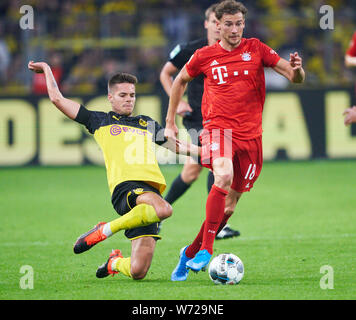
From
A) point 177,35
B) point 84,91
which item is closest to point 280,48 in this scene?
point 177,35

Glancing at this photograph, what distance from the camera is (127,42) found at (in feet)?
47.0

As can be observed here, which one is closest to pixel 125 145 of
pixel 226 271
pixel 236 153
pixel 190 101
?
pixel 236 153

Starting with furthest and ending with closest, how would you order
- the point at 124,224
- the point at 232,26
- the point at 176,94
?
1. the point at 176,94
2. the point at 232,26
3. the point at 124,224

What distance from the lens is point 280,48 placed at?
14.8 meters

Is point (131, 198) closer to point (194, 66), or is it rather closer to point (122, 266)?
point (122, 266)

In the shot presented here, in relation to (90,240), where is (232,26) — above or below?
above

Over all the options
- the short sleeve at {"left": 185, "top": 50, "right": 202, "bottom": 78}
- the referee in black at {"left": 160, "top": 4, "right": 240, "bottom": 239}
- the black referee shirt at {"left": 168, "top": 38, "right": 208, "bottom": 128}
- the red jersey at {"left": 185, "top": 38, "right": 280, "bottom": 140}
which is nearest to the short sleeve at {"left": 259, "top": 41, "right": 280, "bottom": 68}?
the red jersey at {"left": 185, "top": 38, "right": 280, "bottom": 140}

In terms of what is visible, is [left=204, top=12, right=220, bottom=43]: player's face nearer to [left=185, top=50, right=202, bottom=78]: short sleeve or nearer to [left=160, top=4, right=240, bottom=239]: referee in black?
[left=160, top=4, right=240, bottom=239]: referee in black

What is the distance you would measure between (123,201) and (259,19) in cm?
984

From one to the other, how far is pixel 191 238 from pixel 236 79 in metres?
2.18

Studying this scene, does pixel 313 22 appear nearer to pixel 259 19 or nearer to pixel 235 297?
pixel 259 19

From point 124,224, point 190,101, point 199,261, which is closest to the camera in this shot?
point 199,261

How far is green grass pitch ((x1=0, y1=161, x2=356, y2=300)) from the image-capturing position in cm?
500

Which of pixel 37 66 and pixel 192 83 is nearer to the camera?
pixel 37 66
